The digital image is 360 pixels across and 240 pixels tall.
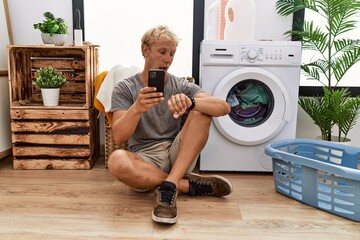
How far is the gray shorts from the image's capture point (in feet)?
5.49

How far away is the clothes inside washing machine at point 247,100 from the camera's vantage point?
2.05 meters

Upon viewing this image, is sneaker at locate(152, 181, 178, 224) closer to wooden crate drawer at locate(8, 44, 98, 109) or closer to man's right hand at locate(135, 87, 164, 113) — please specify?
man's right hand at locate(135, 87, 164, 113)

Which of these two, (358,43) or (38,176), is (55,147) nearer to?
(38,176)

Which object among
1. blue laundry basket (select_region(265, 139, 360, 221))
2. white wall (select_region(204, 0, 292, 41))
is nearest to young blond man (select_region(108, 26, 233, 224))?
blue laundry basket (select_region(265, 139, 360, 221))

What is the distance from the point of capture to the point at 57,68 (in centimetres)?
241

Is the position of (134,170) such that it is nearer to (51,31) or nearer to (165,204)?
(165,204)

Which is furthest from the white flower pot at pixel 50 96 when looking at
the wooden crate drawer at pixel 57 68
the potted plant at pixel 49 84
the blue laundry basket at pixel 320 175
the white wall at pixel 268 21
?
the blue laundry basket at pixel 320 175

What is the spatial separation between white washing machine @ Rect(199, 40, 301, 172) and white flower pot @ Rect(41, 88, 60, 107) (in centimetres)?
93

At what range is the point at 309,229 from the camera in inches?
53.9

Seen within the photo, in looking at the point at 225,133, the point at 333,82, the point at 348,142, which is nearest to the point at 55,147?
the point at 225,133

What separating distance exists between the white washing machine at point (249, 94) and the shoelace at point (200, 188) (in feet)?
1.34

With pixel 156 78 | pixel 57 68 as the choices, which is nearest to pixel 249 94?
pixel 156 78

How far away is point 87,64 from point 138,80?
2.07 ft

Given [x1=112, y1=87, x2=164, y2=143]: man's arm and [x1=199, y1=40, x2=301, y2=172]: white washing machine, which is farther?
[x1=199, y1=40, x2=301, y2=172]: white washing machine
